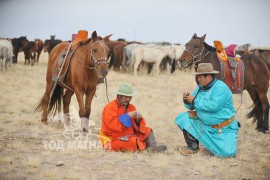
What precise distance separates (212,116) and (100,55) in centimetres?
238

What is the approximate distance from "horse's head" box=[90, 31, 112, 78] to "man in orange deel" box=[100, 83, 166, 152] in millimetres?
957

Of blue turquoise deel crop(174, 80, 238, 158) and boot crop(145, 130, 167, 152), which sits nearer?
blue turquoise deel crop(174, 80, 238, 158)

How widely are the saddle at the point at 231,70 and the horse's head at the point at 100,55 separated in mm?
2598

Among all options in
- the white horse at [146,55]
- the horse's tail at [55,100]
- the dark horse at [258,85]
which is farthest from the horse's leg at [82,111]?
the white horse at [146,55]

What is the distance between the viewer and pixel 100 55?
6605 millimetres

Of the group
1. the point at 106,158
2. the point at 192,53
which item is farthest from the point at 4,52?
the point at 106,158

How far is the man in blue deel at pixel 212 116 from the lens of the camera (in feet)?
18.0

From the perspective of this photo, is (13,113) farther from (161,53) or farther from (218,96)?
(161,53)

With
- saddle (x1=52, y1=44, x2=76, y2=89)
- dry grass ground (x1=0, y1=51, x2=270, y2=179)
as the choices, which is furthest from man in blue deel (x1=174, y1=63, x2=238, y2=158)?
saddle (x1=52, y1=44, x2=76, y2=89)

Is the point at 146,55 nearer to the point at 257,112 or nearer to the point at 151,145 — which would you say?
the point at 257,112

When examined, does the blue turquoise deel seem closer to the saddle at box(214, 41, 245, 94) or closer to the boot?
the boot

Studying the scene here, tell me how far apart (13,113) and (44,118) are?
5.30 feet

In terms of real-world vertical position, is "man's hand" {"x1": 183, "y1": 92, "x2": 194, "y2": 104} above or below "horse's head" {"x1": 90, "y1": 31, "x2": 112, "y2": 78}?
below

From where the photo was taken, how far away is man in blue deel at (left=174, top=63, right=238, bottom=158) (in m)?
5.48
